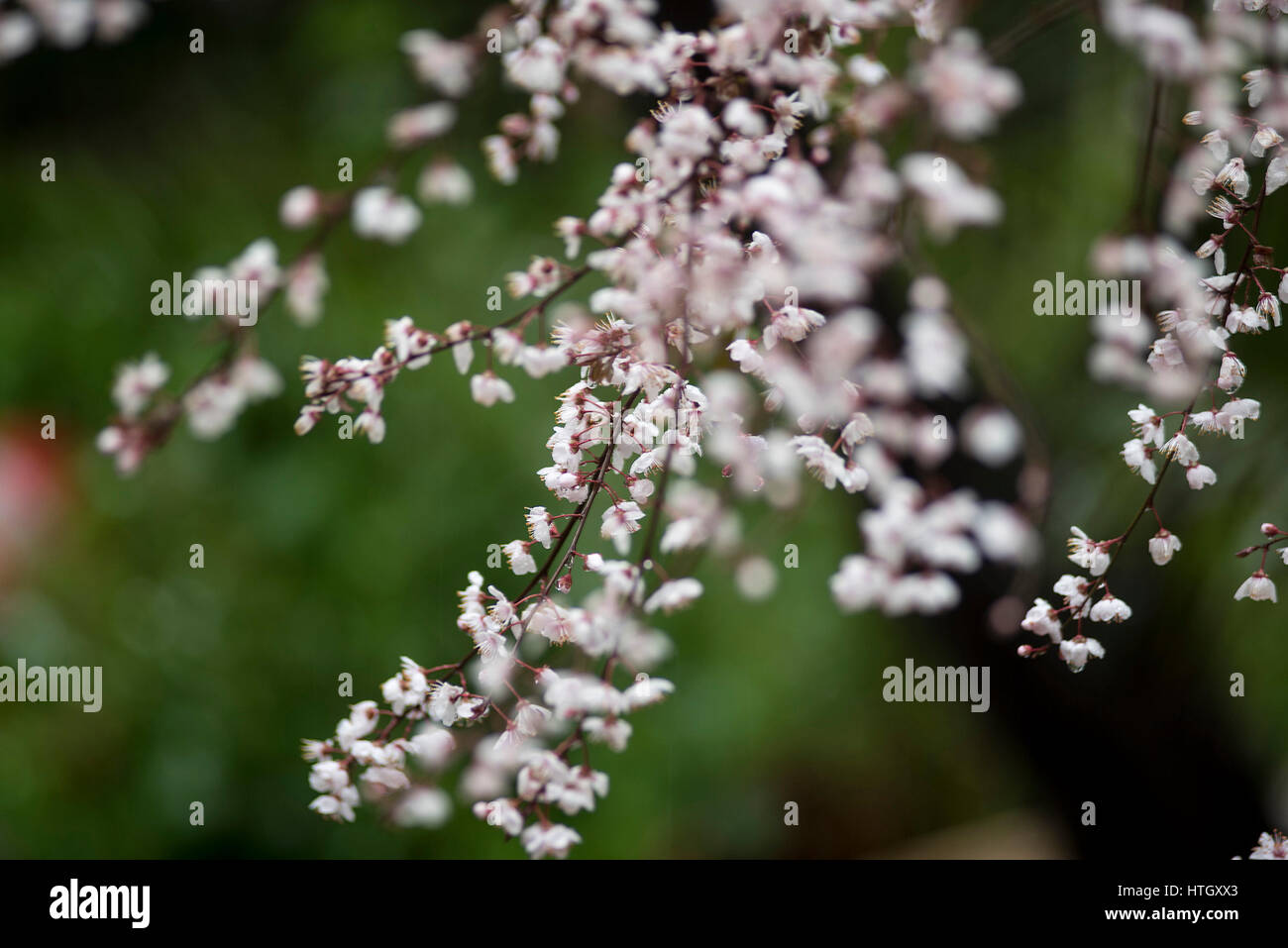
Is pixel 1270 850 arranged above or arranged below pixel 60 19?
below

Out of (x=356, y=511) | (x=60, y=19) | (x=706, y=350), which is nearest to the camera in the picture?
(x=60, y=19)

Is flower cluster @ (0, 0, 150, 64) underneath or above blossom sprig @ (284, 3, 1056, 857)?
above

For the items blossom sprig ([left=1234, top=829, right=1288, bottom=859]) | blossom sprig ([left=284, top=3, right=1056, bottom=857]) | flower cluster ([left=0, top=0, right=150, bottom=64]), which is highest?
flower cluster ([left=0, top=0, right=150, bottom=64])

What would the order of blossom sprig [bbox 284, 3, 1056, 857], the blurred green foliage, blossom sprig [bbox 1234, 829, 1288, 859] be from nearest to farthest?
blossom sprig [bbox 284, 3, 1056, 857]
blossom sprig [bbox 1234, 829, 1288, 859]
the blurred green foliage

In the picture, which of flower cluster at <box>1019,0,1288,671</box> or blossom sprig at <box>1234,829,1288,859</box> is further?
blossom sprig at <box>1234,829,1288,859</box>

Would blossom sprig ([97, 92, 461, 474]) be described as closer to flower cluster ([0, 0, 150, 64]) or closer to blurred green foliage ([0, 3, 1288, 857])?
flower cluster ([0, 0, 150, 64])

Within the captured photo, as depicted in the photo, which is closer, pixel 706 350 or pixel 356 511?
pixel 706 350

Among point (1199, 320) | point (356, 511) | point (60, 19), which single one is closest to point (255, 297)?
point (60, 19)

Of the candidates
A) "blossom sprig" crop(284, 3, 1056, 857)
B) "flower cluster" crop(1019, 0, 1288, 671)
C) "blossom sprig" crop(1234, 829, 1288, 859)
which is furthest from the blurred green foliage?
"blossom sprig" crop(284, 3, 1056, 857)

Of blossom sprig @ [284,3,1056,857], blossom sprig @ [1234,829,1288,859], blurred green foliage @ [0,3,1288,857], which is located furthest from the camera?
blurred green foliage @ [0,3,1288,857]

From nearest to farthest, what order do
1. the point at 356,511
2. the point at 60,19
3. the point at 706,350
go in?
the point at 60,19 → the point at 706,350 → the point at 356,511

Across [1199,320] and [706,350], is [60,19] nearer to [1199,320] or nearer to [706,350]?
[706,350]
